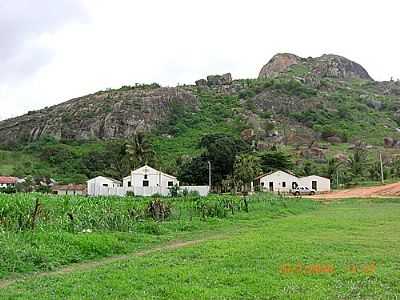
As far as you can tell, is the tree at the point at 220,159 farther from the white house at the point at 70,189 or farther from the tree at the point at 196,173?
the white house at the point at 70,189

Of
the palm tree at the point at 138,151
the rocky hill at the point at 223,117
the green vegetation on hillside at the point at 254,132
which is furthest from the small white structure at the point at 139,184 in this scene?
the rocky hill at the point at 223,117

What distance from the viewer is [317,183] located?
88812 millimetres

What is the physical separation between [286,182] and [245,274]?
78.5 metres

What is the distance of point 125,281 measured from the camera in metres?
12.1

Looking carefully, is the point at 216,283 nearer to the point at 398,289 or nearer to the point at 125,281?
the point at 125,281

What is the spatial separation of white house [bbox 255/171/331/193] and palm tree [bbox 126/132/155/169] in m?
19.7

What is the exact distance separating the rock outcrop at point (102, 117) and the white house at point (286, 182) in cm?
6140

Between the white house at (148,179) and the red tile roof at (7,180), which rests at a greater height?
the red tile roof at (7,180)

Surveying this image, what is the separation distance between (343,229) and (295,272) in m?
12.5

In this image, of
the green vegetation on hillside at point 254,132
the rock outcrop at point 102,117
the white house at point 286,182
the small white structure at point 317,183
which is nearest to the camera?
the small white structure at point 317,183

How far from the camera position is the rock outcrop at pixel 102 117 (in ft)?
487

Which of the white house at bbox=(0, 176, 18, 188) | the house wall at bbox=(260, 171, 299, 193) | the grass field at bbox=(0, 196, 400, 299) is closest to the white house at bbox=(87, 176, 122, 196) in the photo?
the white house at bbox=(0, 176, 18, 188)
